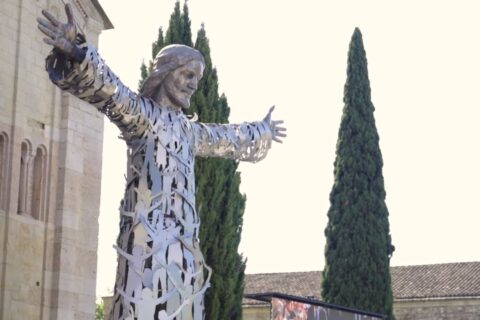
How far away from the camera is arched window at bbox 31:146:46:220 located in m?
13.5

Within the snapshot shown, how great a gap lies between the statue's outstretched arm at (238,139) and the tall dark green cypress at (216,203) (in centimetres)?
726

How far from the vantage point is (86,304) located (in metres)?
13.9

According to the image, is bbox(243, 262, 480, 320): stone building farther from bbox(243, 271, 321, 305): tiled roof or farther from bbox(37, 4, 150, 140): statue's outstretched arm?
bbox(37, 4, 150, 140): statue's outstretched arm

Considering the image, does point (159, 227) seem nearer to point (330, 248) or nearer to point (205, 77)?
point (205, 77)

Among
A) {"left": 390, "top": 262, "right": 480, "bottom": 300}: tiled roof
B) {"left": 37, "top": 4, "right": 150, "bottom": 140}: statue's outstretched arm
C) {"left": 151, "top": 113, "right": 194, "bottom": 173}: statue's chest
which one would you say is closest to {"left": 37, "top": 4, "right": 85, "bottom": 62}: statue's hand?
{"left": 37, "top": 4, "right": 150, "bottom": 140}: statue's outstretched arm

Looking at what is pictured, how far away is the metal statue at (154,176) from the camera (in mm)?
6051

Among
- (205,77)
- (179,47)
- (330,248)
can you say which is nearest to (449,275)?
(330,248)

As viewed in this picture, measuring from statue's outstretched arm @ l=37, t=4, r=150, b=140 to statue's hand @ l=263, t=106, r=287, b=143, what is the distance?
51.0 inches

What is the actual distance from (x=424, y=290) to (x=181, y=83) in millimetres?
29807

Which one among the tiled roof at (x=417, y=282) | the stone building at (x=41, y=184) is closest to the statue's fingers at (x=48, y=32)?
the stone building at (x=41, y=184)

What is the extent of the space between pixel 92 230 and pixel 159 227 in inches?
315

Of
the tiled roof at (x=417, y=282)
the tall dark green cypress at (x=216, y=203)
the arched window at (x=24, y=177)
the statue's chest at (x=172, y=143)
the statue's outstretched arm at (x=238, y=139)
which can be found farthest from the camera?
the tiled roof at (x=417, y=282)

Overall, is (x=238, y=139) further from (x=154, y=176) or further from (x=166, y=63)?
(x=154, y=176)

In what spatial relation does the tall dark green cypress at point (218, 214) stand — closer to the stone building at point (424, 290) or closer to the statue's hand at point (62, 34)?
the statue's hand at point (62, 34)
